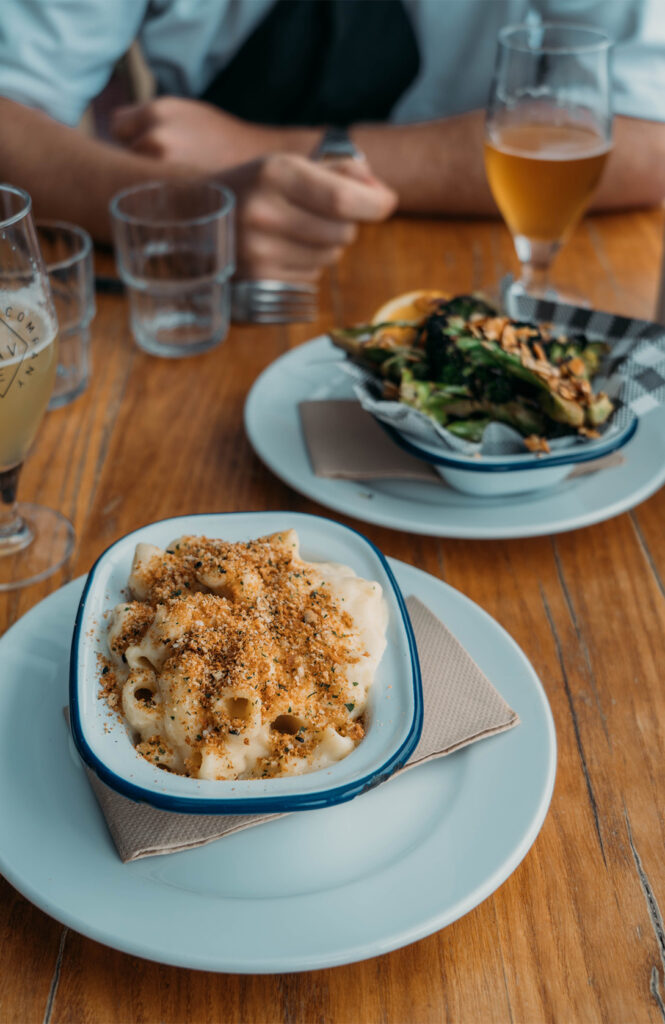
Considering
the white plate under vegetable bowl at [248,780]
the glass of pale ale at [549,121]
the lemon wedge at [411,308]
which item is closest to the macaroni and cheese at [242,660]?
the white plate under vegetable bowl at [248,780]

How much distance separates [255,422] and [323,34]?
1.24 meters

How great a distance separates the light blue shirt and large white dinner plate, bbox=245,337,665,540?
0.94m

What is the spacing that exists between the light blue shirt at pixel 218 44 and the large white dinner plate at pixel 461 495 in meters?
0.94

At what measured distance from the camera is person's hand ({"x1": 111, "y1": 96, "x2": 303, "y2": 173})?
1.72m

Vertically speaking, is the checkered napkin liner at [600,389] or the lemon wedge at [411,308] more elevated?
the checkered napkin liner at [600,389]

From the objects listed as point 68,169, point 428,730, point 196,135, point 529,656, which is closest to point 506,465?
point 529,656

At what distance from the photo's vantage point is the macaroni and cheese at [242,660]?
60 cm

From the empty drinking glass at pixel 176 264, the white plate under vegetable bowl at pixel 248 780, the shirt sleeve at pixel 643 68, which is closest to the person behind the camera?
the white plate under vegetable bowl at pixel 248 780

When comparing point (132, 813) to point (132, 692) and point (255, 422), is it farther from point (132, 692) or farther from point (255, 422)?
point (255, 422)

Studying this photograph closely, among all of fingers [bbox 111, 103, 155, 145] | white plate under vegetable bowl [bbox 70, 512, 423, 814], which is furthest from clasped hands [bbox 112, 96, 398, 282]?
white plate under vegetable bowl [bbox 70, 512, 423, 814]

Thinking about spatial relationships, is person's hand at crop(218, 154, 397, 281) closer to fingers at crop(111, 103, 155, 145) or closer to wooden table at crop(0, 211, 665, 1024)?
wooden table at crop(0, 211, 665, 1024)

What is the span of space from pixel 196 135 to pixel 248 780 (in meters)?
1.52

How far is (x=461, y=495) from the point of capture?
0.99 meters

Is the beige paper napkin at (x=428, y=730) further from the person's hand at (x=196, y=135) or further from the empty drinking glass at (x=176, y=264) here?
the person's hand at (x=196, y=135)
